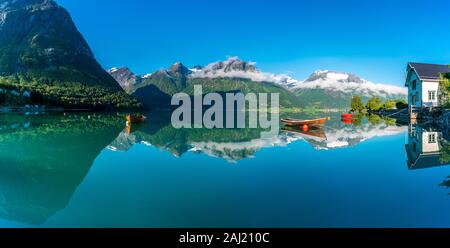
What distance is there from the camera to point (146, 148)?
1742 centimetres

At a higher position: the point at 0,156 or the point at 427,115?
the point at 427,115

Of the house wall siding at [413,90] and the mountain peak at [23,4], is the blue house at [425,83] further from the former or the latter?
the mountain peak at [23,4]

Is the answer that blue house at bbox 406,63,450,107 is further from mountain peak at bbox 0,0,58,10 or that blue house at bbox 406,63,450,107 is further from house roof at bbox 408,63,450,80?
mountain peak at bbox 0,0,58,10

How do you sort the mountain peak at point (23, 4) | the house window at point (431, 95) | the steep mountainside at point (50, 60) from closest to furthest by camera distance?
the house window at point (431, 95)
the steep mountainside at point (50, 60)
the mountain peak at point (23, 4)

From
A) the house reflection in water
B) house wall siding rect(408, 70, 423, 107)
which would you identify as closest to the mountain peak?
house wall siding rect(408, 70, 423, 107)

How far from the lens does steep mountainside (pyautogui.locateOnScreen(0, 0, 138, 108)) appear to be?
102 metres

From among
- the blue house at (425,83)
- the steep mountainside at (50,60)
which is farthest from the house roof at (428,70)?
the steep mountainside at (50,60)

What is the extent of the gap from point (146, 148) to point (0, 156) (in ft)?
21.4

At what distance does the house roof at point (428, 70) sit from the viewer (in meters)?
36.5
